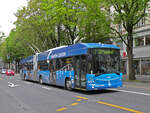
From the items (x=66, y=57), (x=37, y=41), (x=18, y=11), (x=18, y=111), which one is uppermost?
→ (x=18, y=11)

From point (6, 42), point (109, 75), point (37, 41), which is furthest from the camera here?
point (6, 42)

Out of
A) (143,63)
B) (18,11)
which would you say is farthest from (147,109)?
(18,11)

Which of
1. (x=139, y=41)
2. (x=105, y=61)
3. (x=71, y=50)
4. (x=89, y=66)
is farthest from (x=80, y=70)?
(x=139, y=41)

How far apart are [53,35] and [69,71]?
19708 mm

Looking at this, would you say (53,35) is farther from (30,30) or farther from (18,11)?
(18,11)

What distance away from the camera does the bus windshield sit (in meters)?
11.4

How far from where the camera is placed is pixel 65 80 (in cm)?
1448

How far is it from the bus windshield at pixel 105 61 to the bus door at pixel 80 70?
2.17 feet

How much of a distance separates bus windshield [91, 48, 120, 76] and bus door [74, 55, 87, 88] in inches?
26.0

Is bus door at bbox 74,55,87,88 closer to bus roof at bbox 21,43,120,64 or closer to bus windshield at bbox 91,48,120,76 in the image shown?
bus roof at bbox 21,43,120,64

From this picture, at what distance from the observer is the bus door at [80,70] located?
38.6 feet

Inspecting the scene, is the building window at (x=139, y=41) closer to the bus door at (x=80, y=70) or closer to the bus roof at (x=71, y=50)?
the bus roof at (x=71, y=50)

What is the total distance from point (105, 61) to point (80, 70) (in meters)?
1.59

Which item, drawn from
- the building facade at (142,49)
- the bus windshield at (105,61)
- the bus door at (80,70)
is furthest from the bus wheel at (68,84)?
the building facade at (142,49)
